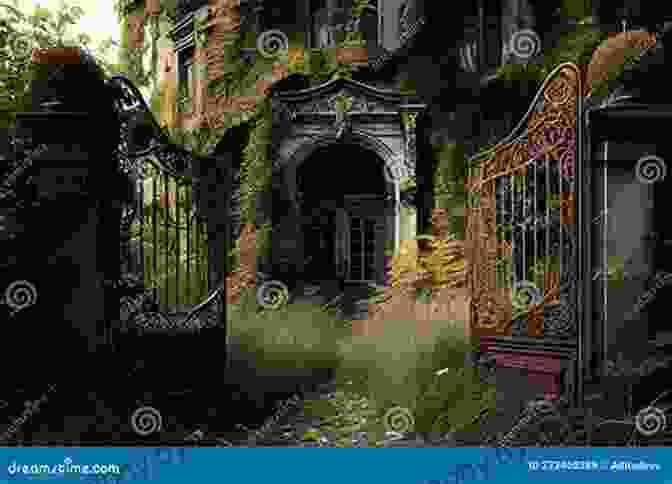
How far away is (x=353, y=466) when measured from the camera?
3004mm

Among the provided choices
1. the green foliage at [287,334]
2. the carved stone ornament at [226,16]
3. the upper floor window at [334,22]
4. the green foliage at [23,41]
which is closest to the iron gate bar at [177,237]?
the green foliage at [287,334]

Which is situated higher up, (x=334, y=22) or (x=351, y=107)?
(x=334, y=22)

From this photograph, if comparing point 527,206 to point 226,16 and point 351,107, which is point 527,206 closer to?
point 351,107

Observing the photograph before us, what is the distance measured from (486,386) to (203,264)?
120 cm

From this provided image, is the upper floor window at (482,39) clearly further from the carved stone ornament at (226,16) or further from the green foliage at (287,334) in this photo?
the green foliage at (287,334)

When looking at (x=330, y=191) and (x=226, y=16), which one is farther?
(x=226, y=16)

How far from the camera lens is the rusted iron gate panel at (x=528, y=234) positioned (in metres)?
2.93

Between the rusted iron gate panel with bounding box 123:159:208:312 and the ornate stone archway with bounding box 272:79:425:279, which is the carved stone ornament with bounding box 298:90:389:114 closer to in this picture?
the ornate stone archway with bounding box 272:79:425:279

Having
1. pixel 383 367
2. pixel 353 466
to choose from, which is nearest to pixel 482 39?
pixel 383 367

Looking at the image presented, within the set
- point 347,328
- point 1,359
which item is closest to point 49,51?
point 1,359

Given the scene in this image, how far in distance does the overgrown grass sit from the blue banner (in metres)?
0.10

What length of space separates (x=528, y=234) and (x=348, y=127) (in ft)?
2.66

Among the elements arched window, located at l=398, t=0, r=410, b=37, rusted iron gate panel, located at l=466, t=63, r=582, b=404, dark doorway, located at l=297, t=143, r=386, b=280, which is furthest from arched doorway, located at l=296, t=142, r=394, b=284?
arched window, located at l=398, t=0, r=410, b=37

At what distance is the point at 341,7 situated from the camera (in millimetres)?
2988
